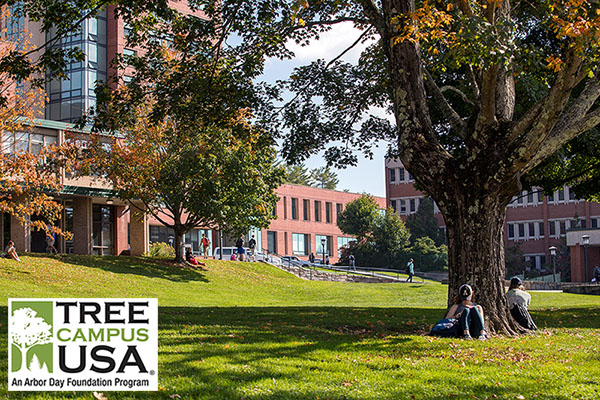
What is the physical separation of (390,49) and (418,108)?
127cm

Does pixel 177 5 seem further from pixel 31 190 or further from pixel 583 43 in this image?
pixel 583 43

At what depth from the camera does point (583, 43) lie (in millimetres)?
10680

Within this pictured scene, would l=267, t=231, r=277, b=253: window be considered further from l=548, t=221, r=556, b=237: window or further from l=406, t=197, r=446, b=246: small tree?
l=548, t=221, r=556, b=237: window

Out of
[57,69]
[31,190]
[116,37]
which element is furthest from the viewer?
[116,37]

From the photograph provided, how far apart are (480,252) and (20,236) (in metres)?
32.6

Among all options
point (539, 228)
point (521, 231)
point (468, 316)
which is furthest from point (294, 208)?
point (468, 316)

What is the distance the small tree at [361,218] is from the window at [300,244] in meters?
8.70

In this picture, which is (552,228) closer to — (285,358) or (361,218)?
(361,218)

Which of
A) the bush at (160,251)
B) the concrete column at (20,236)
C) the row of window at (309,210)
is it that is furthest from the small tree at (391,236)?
the concrete column at (20,236)

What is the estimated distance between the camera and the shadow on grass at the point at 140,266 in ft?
109

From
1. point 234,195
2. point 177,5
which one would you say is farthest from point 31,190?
point 177,5

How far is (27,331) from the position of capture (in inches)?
286

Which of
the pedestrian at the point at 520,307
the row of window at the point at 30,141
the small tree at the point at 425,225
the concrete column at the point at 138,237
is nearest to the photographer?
the pedestrian at the point at 520,307

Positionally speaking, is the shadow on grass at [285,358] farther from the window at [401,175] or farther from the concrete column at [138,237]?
the window at [401,175]
